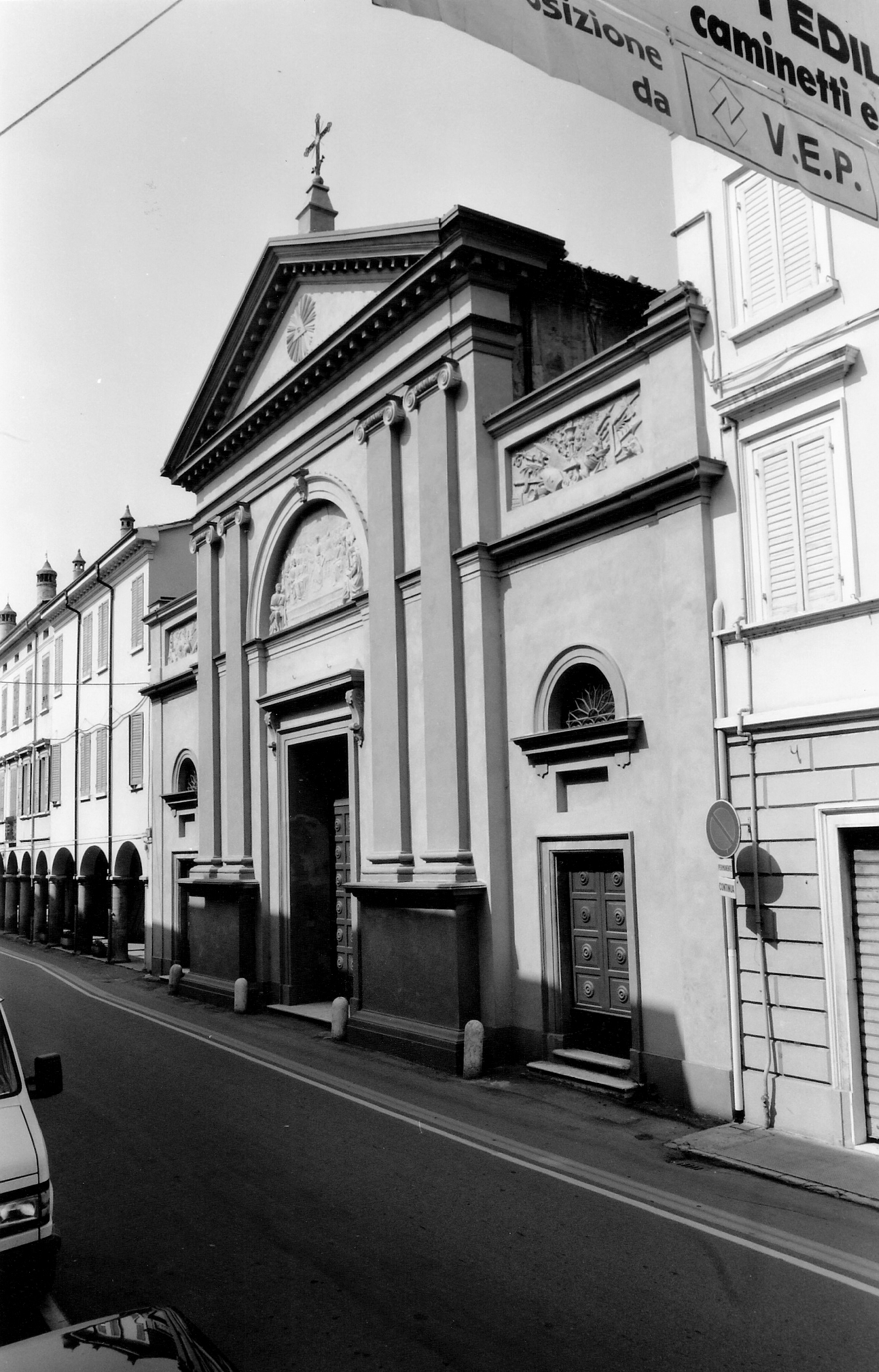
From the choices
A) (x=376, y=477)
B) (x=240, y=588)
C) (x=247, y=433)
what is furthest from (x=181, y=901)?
(x=376, y=477)

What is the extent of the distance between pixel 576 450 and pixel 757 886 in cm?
558

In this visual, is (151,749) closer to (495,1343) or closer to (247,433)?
(247,433)

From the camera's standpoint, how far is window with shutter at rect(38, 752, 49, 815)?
3928cm

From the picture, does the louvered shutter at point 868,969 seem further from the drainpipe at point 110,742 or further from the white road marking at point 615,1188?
the drainpipe at point 110,742

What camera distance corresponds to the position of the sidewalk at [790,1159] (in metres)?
8.30

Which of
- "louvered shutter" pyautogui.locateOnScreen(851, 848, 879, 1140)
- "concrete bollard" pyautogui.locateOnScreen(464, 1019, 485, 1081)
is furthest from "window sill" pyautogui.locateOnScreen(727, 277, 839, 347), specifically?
"concrete bollard" pyautogui.locateOnScreen(464, 1019, 485, 1081)

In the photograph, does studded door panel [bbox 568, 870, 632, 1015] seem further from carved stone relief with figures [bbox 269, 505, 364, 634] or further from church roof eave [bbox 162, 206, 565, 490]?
church roof eave [bbox 162, 206, 565, 490]

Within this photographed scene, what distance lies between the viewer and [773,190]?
1038 cm

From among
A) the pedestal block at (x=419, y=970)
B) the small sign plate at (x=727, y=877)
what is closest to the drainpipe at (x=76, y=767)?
the pedestal block at (x=419, y=970)

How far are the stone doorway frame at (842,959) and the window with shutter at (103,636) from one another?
26090 millimetres

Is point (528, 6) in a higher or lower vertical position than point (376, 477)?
lower

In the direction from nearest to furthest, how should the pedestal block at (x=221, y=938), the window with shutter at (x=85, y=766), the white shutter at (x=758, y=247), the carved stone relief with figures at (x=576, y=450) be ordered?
the white shutter at (x=758, y=247)
the carved stone relief with figures at (x=576, y=450)
the pedestal block at (x=221, y=938)
the window with shutter at (x=85, y=766)

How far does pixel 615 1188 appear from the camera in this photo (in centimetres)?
849

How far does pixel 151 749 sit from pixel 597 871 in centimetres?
1605
